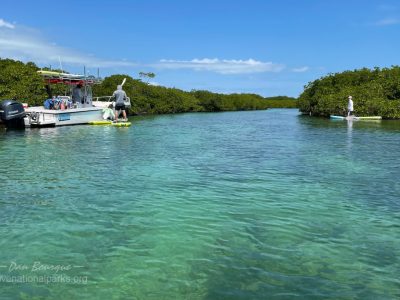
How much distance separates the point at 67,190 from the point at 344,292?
7221 mm

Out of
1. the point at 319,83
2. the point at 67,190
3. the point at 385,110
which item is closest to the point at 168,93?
the point at 319,83

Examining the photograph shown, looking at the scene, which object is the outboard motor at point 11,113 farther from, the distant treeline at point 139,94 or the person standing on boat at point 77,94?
the distant treeline at point 139,94

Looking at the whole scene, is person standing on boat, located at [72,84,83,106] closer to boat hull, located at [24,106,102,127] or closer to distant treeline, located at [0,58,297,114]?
boat hull, located at [24,106,102,127]

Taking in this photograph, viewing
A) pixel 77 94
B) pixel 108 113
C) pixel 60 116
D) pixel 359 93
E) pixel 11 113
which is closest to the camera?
pixel 11 113

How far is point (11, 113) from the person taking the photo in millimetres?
25422

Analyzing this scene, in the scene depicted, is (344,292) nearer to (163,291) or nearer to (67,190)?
(163,291)

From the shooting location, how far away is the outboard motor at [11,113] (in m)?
25.0

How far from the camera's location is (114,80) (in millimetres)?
65688

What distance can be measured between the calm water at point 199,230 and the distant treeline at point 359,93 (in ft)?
117

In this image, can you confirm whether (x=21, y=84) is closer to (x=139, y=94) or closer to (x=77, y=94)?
(x=77, y=94)

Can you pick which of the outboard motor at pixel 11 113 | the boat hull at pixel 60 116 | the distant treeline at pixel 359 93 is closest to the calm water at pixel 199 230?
the outboard motor at pixel 11 113

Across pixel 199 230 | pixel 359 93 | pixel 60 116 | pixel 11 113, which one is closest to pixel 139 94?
pixel 359 93

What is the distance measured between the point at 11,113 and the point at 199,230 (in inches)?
865

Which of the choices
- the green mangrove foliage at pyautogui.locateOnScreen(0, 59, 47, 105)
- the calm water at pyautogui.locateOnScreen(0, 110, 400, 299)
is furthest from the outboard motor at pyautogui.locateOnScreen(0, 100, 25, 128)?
the calm water at pyautogui.locateOnScreen(0, 110, 400, 299)
